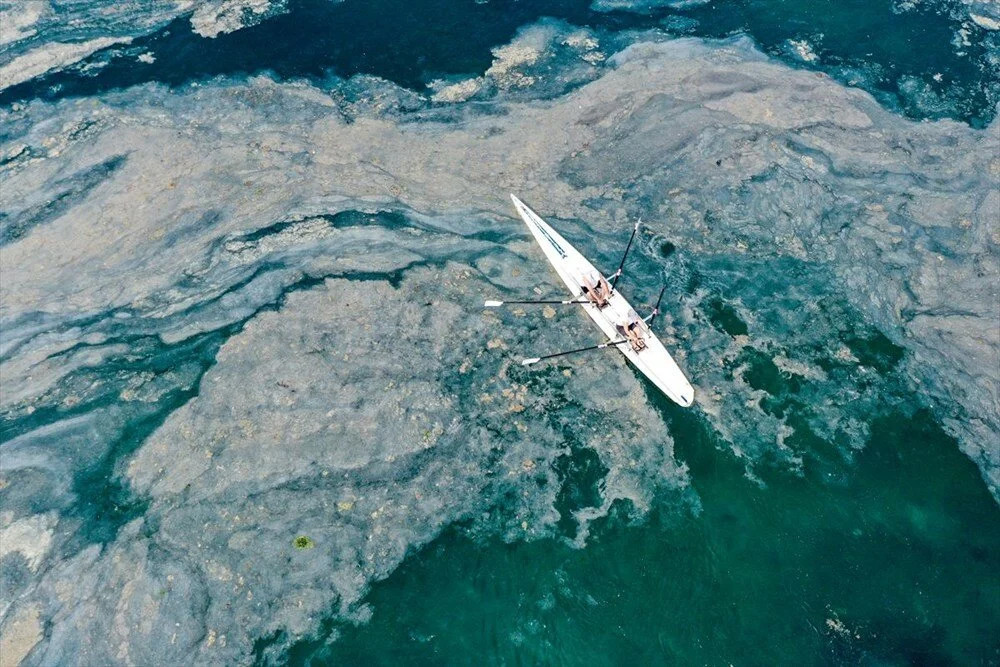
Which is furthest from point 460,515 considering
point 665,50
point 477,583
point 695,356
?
point 665,50

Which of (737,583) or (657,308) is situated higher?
(657,308)

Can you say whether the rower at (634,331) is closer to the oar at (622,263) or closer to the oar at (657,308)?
the oar at (657,308)

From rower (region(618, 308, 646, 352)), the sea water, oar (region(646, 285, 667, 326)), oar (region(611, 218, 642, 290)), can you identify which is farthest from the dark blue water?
rower (region(618, 308, 646, 352))

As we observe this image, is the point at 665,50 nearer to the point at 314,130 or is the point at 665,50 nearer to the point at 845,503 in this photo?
the point at 314,130

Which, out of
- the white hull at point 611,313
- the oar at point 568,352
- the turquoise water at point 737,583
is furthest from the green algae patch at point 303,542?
the white hull at point 611,313

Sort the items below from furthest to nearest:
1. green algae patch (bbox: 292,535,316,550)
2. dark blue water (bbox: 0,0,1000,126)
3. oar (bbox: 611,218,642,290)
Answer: dark blue water (bbox: 0,0,1000,126) → oar (bbox: 611,218,642,290) → green algae patch (bbox: 292,535,316,550)

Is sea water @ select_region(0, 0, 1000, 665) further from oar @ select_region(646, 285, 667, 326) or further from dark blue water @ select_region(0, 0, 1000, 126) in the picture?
oar @ select_region(646, 285, 667, 326)

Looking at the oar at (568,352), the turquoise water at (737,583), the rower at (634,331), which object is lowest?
the turquoise water at (737,583)

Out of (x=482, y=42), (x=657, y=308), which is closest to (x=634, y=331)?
(x=657, y=308)

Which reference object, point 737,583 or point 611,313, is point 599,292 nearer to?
point 611,313
